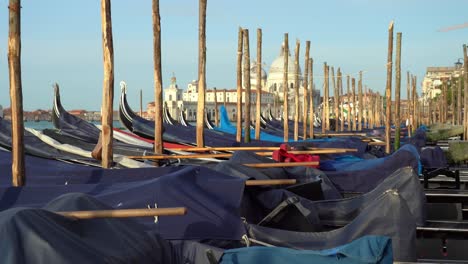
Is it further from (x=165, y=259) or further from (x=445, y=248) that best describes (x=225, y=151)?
(x=165, y=259)

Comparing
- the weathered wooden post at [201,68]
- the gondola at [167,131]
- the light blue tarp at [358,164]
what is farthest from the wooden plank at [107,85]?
the gondola at [167,131]

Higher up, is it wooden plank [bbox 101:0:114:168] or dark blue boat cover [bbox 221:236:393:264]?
wooden plank [bbox 101:0:114:168]

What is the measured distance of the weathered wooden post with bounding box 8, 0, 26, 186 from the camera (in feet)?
24.6

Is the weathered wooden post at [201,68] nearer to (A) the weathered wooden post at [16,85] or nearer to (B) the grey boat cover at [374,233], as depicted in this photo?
(A) the weathered wooden post at [16,85]

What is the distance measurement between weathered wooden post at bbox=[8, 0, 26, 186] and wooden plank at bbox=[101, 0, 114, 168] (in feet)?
6.91

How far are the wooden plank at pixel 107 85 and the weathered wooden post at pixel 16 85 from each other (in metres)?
2.11

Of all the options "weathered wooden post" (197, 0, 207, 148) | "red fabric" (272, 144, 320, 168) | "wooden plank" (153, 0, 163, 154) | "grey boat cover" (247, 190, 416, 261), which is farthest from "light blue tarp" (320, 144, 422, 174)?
"grey boat cover" (247, 190, 416, 261)

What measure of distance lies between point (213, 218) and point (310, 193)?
255cm

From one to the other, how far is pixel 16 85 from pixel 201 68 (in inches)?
289

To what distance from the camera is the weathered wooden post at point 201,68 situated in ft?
46.1

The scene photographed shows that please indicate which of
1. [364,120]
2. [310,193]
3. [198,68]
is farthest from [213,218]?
[364,120]

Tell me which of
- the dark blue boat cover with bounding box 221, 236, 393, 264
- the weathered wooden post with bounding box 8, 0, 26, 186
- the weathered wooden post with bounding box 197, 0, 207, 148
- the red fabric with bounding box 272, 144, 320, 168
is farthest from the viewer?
the weathered wooden post with bounding box 197, 0, 207, 148

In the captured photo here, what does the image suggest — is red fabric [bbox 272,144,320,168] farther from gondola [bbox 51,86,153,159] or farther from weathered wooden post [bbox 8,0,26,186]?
weathered wooden post [bbox 8,0,26,186]

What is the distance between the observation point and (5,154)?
9.04 meters
